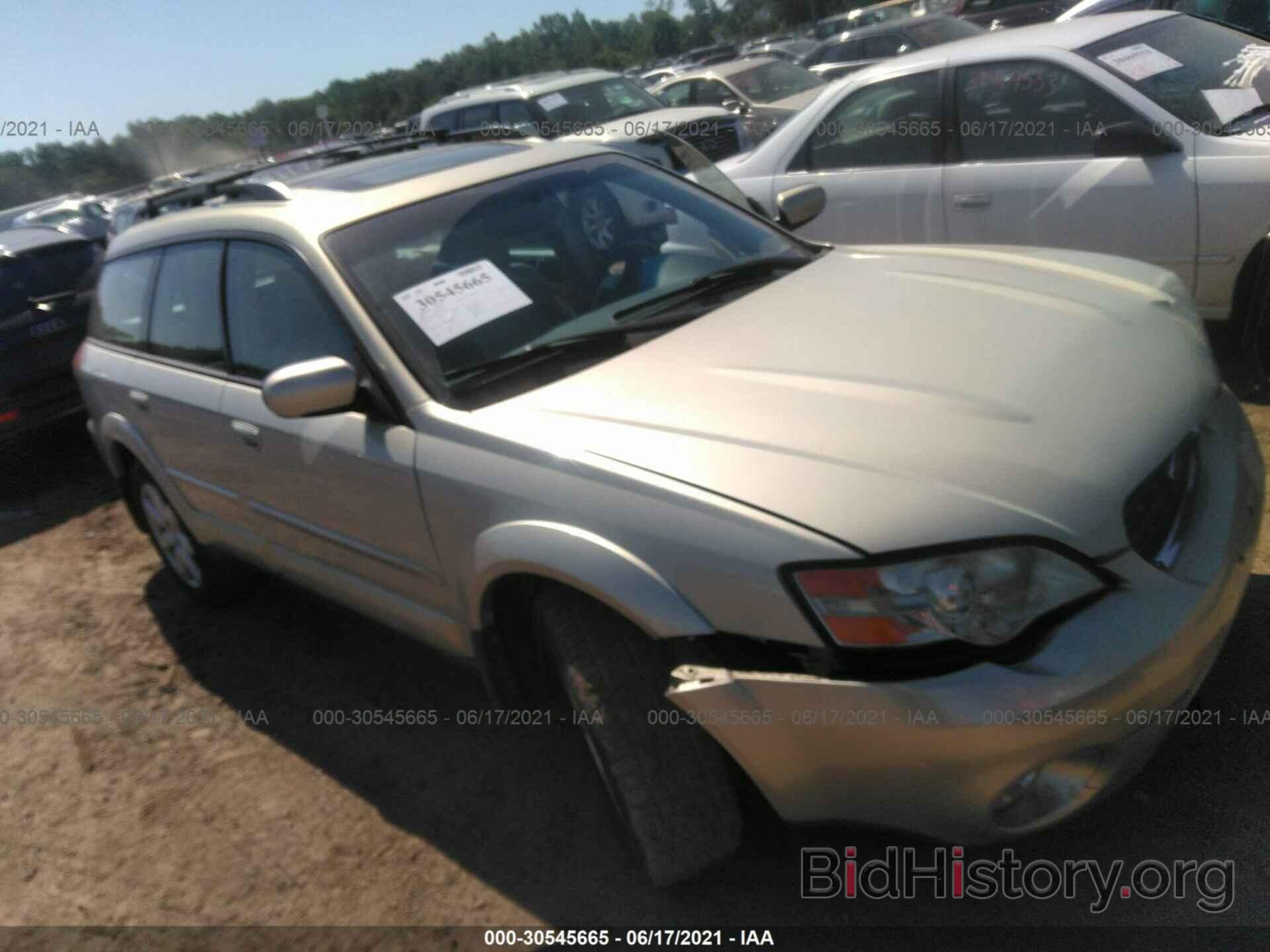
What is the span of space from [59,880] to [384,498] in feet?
5.06

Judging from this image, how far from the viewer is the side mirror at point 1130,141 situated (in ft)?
15.1

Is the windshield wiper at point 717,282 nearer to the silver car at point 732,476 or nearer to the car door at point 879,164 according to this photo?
the silver car at point 732,476

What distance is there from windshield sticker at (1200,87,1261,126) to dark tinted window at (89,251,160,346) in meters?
4.51

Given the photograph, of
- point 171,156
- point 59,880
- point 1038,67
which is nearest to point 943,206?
point 1038,67

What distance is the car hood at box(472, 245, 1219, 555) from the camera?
6.59 feet

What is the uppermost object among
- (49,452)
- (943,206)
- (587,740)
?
(943,206)

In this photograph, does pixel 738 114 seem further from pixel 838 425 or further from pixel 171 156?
pixel 171 156

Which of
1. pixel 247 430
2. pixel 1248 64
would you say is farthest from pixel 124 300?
pixel 1248 64

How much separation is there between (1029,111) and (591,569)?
395cm

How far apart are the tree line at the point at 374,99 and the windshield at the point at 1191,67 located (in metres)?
6.76

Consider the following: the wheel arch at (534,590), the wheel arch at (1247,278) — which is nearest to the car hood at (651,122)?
the wheel arch at (1247,278)

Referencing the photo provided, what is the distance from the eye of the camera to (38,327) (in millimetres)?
7203

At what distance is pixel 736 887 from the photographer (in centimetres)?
248

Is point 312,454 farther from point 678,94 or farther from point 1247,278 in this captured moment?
point 678,94
